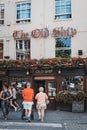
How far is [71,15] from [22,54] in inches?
179

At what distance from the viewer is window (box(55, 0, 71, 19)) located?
2628 centimetres

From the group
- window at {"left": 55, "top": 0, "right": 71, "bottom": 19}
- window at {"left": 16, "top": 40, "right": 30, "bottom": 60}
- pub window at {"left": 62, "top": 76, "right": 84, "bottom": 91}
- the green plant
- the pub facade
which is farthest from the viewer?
window at {"left": 16, "top": 40, "right": 30, "bottom": 60}

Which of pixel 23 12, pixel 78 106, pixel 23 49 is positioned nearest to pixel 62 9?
pixel 23 12

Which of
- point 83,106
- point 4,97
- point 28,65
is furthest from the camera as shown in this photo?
point 28,65

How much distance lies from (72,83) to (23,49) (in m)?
4.49

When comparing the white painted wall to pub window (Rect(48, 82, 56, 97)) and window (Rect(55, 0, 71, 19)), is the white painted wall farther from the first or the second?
pub window (Rect(48, 82, 56, 97))

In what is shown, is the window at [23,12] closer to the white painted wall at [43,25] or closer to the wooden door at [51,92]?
the white painted wall at [43,25]

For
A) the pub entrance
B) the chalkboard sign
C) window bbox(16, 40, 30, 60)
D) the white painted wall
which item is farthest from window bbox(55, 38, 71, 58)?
the chalkboard sign

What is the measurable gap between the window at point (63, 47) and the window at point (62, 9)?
64.5 inches

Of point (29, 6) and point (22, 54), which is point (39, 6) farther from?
point (22, 54)

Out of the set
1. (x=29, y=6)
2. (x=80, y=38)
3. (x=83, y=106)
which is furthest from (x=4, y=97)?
(x=29, y=6)

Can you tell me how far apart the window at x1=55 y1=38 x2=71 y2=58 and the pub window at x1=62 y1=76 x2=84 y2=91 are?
1.59 meters

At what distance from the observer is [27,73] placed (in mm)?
26406

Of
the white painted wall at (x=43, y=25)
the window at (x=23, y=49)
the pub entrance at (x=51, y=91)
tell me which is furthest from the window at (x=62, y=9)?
the pub entrance at (x=51, y=91)
